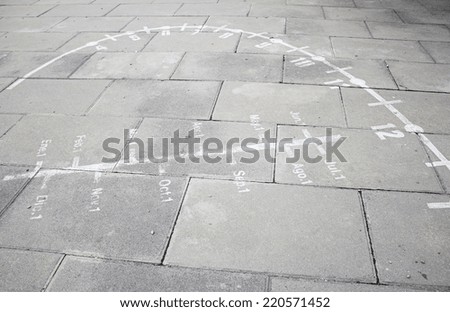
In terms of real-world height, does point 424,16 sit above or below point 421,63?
above

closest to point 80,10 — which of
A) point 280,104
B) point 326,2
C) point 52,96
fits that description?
point 52,96

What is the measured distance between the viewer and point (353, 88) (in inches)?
218

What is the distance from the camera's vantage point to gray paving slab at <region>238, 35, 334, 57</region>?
22.2 feet

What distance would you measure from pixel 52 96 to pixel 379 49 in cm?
624

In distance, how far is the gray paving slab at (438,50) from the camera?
6395 mm

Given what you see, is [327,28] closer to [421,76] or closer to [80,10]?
[421,76]

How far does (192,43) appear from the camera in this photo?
7.27 m

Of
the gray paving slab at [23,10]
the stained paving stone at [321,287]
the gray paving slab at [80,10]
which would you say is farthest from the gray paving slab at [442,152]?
the gray paving slab at [23,10]

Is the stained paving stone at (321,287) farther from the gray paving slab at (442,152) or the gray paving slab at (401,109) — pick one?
the gray paving slab at (401,109)

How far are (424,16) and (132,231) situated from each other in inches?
344

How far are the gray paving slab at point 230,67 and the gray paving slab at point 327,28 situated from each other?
1538 mm

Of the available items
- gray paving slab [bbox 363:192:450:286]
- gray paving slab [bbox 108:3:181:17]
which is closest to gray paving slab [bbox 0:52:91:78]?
gray paving slab [bbox 108:3:181:17]
